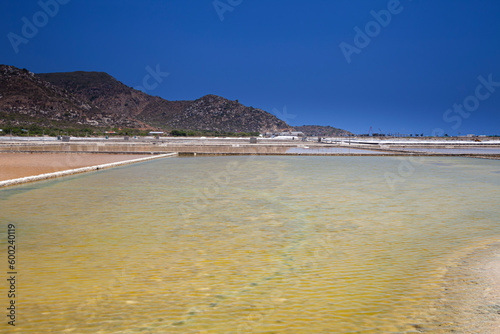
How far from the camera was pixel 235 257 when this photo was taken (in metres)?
7.40

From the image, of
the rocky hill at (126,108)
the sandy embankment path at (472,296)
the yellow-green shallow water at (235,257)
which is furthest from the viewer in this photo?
the rocky hill at (126,108)

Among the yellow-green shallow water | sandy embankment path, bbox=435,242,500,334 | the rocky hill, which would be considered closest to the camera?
sandy embankment path, bbox=435,242,500,334

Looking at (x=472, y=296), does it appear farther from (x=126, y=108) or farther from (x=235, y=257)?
(x=126, y=108)

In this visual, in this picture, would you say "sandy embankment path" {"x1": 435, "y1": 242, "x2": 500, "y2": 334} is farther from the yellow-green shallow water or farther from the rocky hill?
the rocky hill

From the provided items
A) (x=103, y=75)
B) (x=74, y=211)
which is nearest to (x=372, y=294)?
(x=74, y=211)

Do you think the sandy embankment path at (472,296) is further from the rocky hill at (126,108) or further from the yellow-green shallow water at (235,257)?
the rocky hill at (126,108)

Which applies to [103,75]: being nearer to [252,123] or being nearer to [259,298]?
[252,123]

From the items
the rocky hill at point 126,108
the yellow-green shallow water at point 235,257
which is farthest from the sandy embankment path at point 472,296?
the rocky hill at point 126,108

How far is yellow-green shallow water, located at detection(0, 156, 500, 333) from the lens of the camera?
495cm

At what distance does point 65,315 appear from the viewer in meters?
4.95

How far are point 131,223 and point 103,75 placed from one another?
616 feet

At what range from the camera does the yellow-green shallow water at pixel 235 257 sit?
4.95 meters

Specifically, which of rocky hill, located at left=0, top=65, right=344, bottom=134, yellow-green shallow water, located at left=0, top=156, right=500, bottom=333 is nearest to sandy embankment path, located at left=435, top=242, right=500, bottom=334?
yellow-green shallow water, located at left=0, top=156, right=500, bottom=333

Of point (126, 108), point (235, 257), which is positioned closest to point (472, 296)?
point (235, 257)
